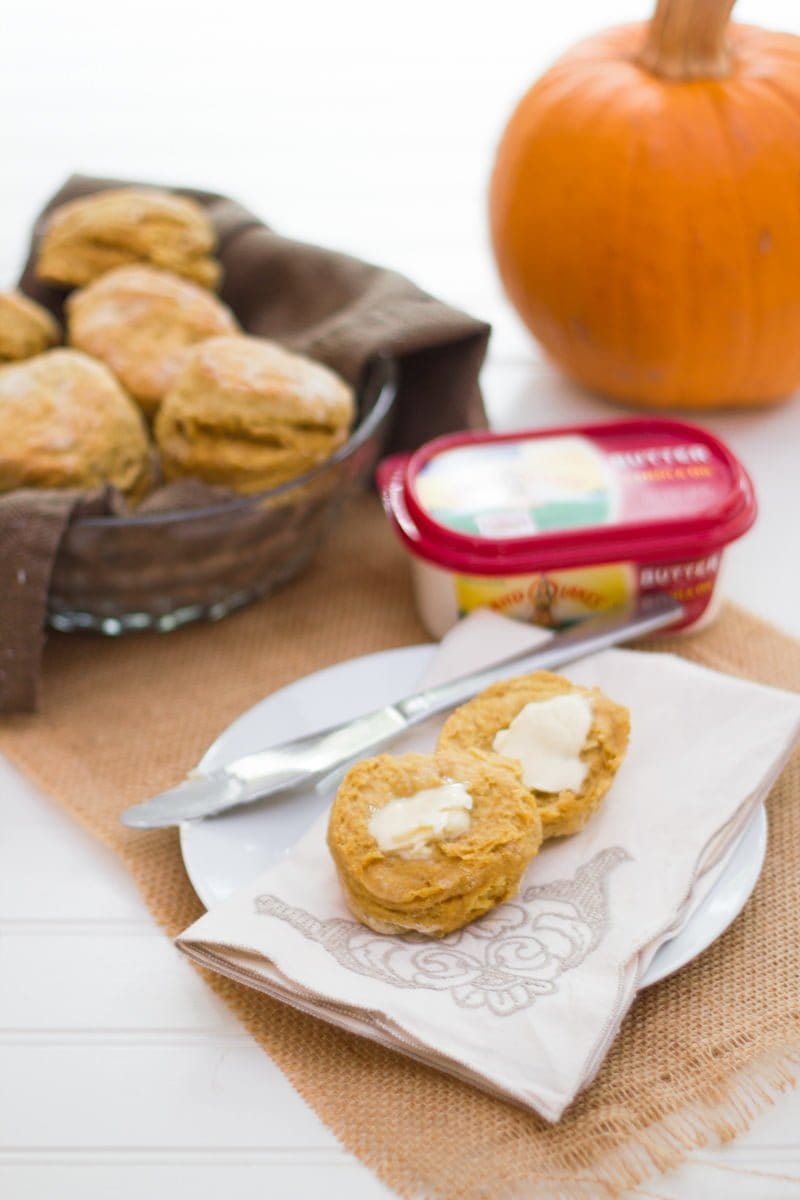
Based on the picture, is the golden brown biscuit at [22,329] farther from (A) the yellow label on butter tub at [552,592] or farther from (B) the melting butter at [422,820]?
(B) the melting butter at [422,820]

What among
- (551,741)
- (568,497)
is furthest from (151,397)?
(551,741)

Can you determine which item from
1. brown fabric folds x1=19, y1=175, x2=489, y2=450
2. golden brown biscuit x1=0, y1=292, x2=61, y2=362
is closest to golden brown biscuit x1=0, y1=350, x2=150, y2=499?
golden brown biscuit x1=0, y1=292, x2=61, y2=362

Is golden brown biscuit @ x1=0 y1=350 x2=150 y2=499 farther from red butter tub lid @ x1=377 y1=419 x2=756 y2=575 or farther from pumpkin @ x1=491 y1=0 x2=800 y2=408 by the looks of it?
pumpkin @ x1=491 y1=0 x2=800 y2=408

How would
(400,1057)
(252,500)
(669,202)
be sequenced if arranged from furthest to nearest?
(669,202)
(252,500)
(400,1057)

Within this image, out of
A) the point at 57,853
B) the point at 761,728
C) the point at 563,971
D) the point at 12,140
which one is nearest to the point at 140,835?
the point at 57,853

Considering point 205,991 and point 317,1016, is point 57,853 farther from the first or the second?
point 317,1016

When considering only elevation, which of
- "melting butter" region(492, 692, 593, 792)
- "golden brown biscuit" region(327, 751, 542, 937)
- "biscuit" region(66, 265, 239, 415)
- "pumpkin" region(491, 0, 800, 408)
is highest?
"pumpkin" region(491, 0, 800, 408)

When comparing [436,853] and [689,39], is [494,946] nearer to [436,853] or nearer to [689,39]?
[436,853]
